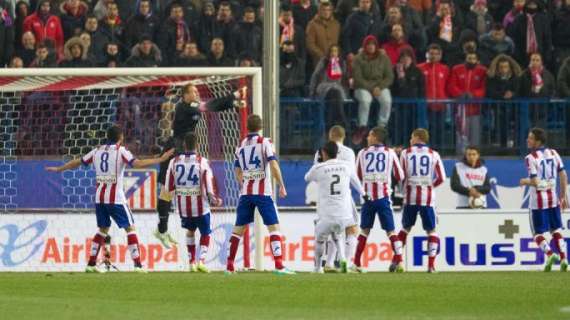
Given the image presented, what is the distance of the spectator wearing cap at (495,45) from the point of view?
90.0ft

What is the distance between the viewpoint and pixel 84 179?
2356 cm

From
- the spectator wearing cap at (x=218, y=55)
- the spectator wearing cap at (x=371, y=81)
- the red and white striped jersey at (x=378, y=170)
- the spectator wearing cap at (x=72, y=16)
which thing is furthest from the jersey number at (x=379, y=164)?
the spectator wearing cap at (x=72, y=16)

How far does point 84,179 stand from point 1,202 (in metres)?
1.32

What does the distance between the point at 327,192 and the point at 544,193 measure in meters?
3.36

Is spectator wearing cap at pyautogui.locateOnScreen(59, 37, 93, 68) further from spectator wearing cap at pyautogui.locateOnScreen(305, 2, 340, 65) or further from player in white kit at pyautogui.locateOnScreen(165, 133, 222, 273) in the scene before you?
player in white kit at pyautogui.locateOnScreen(165, 133, 222, 273)

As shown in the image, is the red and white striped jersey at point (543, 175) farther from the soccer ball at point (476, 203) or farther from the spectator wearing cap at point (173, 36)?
the spectator wearing cap at point (173, 36)

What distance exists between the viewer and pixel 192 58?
26.0 m

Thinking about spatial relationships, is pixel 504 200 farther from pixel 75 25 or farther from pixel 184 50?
pixel 75 25

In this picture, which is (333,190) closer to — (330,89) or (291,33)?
(330,89)

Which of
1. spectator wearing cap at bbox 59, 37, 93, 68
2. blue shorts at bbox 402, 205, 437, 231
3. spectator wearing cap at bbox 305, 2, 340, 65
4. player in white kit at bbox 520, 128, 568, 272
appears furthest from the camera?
spectator wearing cap at bbox 305, 2, 340, 65

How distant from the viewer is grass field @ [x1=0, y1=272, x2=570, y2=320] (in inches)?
535

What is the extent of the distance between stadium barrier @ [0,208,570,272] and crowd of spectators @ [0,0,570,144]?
381 centimetres

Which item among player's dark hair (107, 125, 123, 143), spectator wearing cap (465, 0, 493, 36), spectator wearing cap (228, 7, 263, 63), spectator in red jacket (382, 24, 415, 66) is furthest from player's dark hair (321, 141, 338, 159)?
spectator wearing cap (465, 0, 493, 36)

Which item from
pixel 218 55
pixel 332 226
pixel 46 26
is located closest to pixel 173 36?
pixel 218 55
